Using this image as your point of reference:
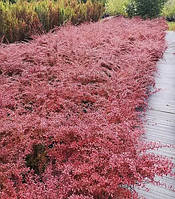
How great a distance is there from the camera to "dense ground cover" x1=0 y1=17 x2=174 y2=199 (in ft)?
4.42

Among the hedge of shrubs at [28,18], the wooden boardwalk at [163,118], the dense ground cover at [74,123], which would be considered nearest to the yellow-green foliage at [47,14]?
the hedge of shrubs at [28,18]

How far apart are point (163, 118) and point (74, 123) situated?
3.11 ft

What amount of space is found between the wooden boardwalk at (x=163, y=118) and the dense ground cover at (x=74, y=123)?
11 centimetres

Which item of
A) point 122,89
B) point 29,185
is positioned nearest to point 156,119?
point 122,89

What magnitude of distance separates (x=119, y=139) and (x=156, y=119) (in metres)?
0.76

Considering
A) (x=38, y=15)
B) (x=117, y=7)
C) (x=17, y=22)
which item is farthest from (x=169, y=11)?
(x=17, y=22)

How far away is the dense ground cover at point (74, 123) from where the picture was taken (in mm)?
1347

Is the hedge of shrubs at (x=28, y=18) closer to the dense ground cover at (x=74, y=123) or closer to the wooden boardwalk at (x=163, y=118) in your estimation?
the dense ground cover at (x=74, y=123)

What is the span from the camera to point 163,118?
230 centimetres

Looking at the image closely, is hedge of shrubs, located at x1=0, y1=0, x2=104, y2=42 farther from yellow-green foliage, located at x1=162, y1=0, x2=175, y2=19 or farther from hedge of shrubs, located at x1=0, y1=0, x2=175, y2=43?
yellow-green foliage, located at x1=162, y1=0, x2=175, y2=19

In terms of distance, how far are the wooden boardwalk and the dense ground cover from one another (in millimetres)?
109

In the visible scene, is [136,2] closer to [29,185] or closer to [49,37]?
[49,37]

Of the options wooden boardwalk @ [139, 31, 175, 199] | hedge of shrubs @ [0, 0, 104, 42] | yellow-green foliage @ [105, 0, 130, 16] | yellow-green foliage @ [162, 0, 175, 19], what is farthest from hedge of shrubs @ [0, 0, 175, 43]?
wooden boardwalk @ [139, 31, 175, 199]

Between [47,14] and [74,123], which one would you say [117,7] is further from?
[74,123]
